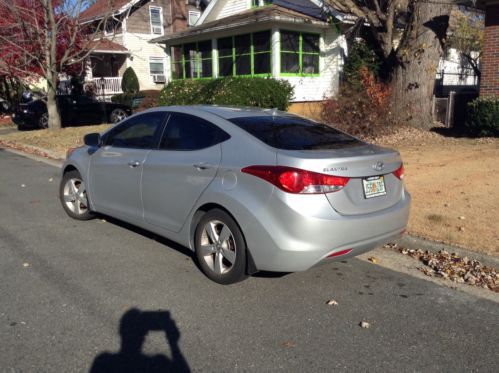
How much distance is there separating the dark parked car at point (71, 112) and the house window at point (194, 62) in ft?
12.7

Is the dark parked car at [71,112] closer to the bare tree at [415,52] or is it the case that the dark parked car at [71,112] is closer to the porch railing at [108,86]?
the porch railing at [108,86]

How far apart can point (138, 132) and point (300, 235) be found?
2.45 meters

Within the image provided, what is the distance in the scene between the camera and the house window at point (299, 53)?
60.3 ft

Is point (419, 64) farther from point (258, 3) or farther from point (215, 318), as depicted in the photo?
point (215, 318)

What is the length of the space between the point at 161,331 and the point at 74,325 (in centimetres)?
65

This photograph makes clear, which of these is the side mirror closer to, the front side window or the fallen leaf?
the front side window

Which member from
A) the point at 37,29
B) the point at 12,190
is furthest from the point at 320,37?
the point at 12,190

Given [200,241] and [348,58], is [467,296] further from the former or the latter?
[348,58]

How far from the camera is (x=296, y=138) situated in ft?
14.0

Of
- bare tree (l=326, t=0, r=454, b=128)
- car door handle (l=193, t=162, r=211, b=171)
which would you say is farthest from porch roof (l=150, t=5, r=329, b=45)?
car door handle (l=193, t=162, r=211, b=171)

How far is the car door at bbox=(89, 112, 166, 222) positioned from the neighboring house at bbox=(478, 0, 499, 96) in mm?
10843

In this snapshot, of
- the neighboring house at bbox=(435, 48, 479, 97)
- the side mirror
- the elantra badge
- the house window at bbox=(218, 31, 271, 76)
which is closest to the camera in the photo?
the elantra badge

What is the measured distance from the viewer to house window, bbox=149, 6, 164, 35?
3225cm

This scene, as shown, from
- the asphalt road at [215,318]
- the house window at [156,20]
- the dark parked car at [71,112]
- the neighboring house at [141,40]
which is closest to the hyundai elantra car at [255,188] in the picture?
the asphalt road at [215,318]
